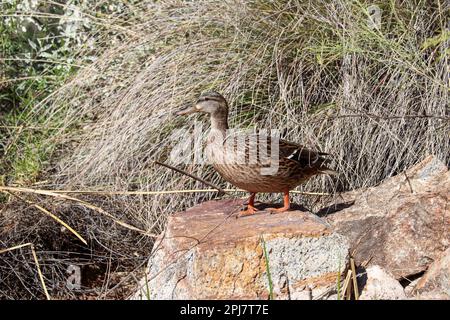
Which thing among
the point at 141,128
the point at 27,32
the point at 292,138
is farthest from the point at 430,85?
the point at 27,32

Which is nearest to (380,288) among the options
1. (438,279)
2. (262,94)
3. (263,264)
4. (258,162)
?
(438,279)

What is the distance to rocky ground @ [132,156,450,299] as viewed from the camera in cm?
378

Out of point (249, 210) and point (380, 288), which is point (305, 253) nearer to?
point (380, 288)

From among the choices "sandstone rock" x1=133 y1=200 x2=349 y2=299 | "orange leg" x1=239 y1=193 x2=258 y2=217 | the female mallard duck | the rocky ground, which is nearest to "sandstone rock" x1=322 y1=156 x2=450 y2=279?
the rocky ground

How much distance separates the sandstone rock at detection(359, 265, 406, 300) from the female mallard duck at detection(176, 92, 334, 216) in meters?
0.68

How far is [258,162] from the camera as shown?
4.48 metres

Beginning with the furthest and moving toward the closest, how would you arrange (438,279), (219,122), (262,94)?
(262,94), (219,122), (438,279)

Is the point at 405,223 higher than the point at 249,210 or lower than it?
lower

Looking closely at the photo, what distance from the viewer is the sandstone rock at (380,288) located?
3820mm

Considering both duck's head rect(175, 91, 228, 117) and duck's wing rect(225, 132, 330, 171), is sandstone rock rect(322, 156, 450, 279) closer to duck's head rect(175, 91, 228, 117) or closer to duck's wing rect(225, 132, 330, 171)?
duck's wing rect(225, 132, 330, 171)

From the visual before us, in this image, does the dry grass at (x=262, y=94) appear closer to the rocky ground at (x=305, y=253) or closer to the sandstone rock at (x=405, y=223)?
the sandstone rock at (x=405, y=223)

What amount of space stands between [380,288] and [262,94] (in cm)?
218

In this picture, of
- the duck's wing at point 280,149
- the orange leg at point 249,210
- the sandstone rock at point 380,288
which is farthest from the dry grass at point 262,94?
the sandstone rock at point 380,288
